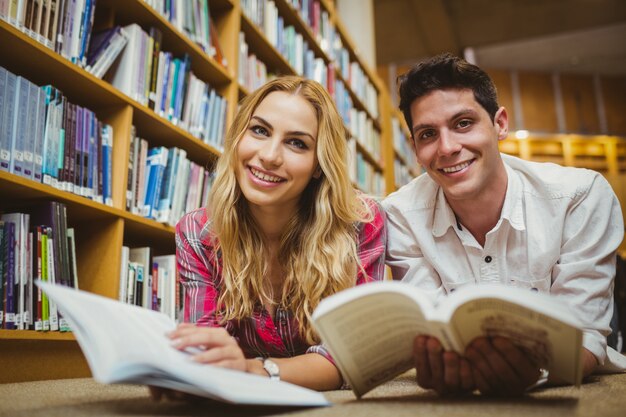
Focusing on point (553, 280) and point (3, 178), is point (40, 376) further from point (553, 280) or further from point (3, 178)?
point (553, 280)

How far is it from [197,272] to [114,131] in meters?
0.68

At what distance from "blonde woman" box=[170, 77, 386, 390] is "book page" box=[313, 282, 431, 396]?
1.35 ft

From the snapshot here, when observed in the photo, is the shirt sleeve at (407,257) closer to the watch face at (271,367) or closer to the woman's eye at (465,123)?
the woman's eye at (465,123)

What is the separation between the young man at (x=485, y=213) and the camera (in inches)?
46.4

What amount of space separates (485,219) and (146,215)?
105cm

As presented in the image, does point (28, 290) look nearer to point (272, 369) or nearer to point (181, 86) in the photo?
point (272, 369)

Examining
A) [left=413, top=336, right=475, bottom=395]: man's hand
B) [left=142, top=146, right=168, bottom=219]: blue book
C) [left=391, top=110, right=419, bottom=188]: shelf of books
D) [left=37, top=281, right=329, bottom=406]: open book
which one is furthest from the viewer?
[left=391, top=110, right=419, bottom=188]: shelf of books

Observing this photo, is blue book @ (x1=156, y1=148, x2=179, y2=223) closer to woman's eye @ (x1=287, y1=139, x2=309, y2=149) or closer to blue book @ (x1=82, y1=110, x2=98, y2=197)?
blue book @ (x1=82, y1=110, x2=98, y2=197)

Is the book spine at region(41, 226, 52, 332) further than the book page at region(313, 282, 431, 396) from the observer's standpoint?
Yes

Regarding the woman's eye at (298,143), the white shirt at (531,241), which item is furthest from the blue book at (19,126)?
the white shirt at (531,241)

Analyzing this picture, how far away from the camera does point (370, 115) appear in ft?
12.8

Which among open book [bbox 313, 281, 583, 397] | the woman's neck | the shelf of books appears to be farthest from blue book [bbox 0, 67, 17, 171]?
the shelf of books

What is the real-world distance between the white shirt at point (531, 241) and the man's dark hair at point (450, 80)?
21 cm

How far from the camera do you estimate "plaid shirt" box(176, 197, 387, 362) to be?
3.87 feet
